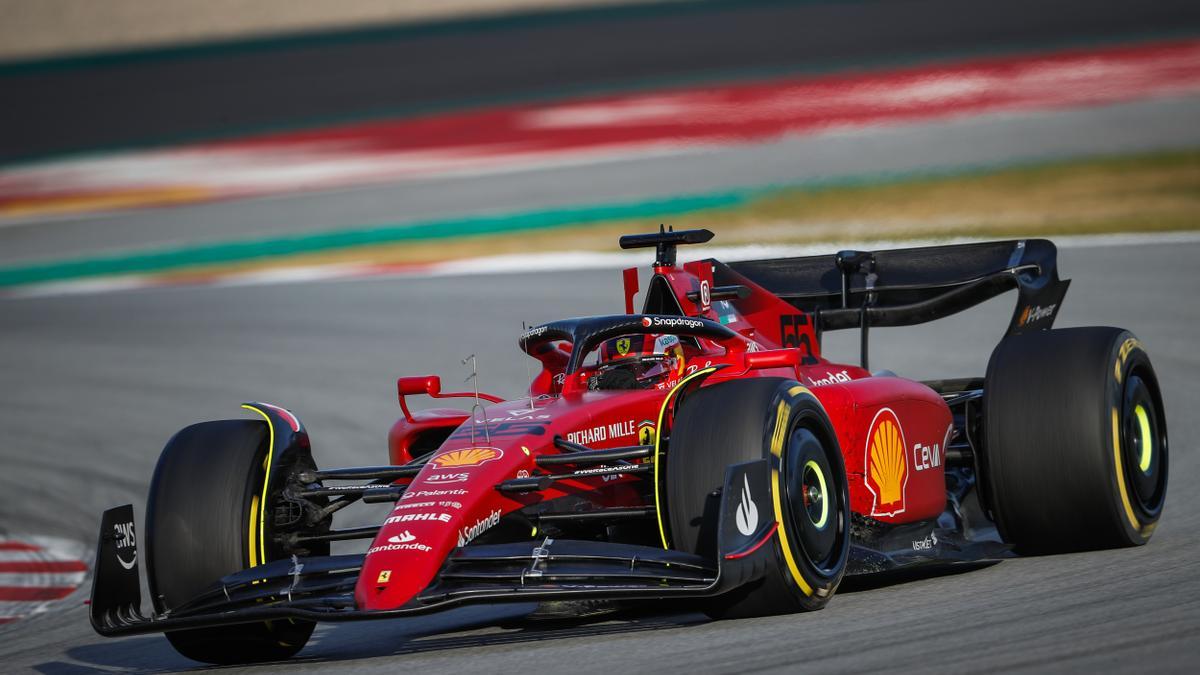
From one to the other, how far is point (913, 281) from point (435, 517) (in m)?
4.48

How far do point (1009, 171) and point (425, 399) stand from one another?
32.6ft

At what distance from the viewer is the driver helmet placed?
7.50 meters

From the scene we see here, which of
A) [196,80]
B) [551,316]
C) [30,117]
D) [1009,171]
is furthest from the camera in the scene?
[196,80]

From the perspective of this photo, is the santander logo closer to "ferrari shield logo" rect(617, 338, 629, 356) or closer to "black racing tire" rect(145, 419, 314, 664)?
"black racing tire" rect(145, 419, 314, 664)

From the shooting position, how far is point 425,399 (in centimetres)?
1462

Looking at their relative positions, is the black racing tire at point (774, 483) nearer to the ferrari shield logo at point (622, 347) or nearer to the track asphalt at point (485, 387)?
the track asphalt at point (485, 387)

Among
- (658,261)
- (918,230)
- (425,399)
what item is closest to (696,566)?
(658,261)

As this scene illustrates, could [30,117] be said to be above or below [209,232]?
above

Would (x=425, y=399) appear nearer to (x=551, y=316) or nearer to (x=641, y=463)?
(x=551, y=316)

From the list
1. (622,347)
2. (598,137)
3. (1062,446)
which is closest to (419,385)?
(622,347)

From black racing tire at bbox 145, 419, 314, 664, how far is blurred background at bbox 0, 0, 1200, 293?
1051 centimetres

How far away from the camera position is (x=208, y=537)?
6801mm

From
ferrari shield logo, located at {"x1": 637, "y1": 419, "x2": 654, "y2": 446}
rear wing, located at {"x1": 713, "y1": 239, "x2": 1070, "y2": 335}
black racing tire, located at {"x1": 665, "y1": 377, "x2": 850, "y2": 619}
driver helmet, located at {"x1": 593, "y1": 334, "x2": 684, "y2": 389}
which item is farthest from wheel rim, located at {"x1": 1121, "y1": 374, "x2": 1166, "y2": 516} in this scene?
ferrari shield logo, located at {"x1": 637, "y1": 419, "x2": 654, "y2": 446}

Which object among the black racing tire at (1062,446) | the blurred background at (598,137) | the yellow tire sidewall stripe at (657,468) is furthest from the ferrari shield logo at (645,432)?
the blurred background at (598,137)
